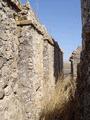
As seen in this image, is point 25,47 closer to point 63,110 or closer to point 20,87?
point 20,87

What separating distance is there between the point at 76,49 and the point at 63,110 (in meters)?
6.76

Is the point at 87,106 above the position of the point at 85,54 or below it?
below

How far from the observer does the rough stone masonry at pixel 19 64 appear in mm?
4168

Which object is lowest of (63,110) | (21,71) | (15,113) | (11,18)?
(63,110)

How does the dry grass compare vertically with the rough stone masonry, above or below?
below

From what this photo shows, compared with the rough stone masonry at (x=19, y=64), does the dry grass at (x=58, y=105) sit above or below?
below

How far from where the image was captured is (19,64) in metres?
5.69

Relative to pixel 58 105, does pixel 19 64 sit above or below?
above

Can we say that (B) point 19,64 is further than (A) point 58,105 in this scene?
No

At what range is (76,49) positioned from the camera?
13.7 m

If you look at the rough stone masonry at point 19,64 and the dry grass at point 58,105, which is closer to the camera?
the rough stone masonry at point 19,64

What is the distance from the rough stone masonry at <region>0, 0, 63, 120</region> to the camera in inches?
164

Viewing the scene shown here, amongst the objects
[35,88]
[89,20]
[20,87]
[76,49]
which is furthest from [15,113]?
[76,49]

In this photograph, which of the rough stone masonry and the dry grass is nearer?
the rough stone masonry
